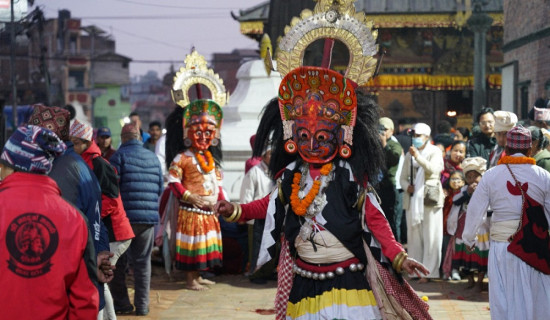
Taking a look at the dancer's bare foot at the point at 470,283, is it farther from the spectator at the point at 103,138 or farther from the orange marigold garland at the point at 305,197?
the orange marigold garland at the point at 305,197

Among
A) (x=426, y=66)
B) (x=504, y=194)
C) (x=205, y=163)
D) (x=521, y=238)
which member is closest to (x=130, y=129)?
(x=205, y=163)

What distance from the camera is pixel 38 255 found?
4453 mm

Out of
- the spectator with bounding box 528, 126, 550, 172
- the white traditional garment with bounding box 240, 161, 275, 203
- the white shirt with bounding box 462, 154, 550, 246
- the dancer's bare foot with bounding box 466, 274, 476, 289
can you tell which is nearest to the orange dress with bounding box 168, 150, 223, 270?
the white traditional garment with bounding box 240, 161, 275, 203

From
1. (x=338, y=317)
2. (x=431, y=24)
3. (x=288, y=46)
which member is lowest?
(x=338, y=317)

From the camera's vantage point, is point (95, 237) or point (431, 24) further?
point (431, 24)

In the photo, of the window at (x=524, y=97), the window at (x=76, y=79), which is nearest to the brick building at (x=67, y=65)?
the window at (x=76, y=79)

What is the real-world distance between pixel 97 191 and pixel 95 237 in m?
0.32

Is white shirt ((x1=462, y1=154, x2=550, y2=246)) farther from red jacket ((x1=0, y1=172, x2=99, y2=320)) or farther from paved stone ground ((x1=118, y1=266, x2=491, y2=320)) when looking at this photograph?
red jacket ((x1=0, y1=172, x2=99, y2=320))

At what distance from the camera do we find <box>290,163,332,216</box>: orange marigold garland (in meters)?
6.11

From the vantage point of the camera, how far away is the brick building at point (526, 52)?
20094 mm

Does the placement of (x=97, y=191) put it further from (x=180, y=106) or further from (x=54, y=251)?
(x=180, y=106)

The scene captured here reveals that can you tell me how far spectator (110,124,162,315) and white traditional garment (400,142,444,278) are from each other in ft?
11.1

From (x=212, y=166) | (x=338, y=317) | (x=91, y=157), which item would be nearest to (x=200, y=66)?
(x=212, y=166)

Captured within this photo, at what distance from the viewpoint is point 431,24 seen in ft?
95.5
